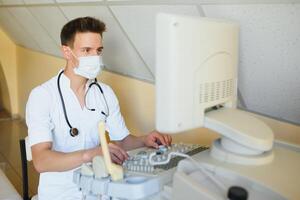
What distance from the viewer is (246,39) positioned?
1.22 meters

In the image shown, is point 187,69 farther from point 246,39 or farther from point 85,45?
point 85,45

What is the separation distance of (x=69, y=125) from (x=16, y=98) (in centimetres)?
356

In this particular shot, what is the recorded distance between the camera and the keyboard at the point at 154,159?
1.02 m

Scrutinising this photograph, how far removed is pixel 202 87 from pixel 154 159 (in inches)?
11.5

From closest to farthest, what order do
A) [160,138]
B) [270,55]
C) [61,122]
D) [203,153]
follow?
[203,153], [270,55], [160,138], [61,122]

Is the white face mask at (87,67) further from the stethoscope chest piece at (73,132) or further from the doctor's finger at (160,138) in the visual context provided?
the doctor's finger at (160,138)

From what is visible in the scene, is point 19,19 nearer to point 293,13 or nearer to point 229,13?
point 229,13

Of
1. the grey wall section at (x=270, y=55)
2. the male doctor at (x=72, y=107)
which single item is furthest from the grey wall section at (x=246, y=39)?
the male doctor at (x=72, y=107)

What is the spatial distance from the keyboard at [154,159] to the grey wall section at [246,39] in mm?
378

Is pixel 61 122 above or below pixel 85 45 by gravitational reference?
below

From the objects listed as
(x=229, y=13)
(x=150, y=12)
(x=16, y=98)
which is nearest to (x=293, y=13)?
(x=229, y=13)

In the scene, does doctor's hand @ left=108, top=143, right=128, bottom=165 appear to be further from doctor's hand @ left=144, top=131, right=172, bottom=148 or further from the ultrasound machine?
doctor's hand @ left=144, top=131, right=172, bottom=148

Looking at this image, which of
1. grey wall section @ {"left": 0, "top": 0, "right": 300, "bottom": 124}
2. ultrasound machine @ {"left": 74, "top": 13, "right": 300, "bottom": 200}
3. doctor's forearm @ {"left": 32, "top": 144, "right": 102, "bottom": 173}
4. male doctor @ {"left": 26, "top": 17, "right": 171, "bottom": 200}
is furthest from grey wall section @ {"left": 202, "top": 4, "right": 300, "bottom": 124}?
doctor's forearm @ {"left": 32, "top": 144, "right": 102, "bottom": 173}

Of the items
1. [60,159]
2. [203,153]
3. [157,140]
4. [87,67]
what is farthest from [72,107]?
[203,153]
